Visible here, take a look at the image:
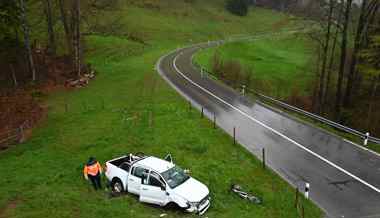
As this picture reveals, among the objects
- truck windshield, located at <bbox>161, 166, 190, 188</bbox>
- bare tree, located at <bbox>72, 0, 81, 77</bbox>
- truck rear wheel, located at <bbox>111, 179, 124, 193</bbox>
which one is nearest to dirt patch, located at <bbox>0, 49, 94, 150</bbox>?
bare tree, located at <bbox>72, 0, 81, 77</bbox>

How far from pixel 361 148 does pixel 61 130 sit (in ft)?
65.3

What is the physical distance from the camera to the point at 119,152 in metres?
21.2

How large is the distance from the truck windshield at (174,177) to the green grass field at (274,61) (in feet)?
97.2

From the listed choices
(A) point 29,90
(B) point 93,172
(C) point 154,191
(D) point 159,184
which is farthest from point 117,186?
(A) point 29,90

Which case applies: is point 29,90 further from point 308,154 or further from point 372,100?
point 372,100

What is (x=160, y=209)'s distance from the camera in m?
15.2

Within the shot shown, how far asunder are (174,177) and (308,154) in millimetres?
9064

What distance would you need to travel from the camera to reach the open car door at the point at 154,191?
1515 centimetres

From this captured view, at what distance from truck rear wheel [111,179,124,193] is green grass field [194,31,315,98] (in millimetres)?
30614

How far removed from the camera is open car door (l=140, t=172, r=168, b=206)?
15.1 m

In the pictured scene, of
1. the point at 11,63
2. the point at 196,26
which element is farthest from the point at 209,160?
the point at 196,26

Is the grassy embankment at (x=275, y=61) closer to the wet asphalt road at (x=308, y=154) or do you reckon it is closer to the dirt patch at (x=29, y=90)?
the wet asphalt road at (x=308, y=154)

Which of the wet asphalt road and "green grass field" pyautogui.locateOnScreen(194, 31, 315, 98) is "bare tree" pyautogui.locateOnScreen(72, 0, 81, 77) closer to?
the wet asphalt road

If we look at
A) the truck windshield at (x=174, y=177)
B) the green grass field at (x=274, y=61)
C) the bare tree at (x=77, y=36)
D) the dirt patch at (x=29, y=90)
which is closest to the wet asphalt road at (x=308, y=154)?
the truck windshield at (x=174, y=177)
